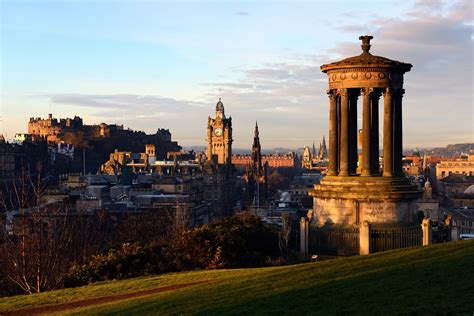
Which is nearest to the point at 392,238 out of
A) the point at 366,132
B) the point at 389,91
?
the point at 366,132

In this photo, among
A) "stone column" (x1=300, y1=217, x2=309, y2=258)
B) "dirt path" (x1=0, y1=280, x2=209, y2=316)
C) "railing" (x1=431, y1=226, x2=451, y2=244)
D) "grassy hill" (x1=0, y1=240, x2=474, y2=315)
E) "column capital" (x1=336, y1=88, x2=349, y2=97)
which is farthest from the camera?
"railing" (x1=431, y1=226, x2=451, y2=244)

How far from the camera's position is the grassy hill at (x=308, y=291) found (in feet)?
49.8

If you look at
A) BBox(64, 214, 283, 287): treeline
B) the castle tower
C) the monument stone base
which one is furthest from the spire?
BBox(64, 214, 283, 287): treeline

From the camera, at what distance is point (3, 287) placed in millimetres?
31547

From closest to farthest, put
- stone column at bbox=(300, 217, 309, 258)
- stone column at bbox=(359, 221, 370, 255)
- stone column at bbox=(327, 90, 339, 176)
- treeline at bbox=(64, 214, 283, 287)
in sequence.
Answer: stone column at bbox=(359, 221, 370, 255) → treeline at bbox=(64, 214, 283, 287) → stone column at bbox=(300, 217, 309, 258) → stone column at bbox=(327, 90, 339, 176)

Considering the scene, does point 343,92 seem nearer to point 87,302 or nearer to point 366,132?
point 366,132

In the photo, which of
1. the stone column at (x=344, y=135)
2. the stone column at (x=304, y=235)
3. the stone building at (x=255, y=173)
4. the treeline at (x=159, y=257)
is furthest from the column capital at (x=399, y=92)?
the stone building at (x=255, y=173)

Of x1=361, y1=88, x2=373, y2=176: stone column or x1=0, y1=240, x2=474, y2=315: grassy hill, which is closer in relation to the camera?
x1=0, y1=240, x2=474, y2=315: grassy hill

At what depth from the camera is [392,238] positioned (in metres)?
27.5

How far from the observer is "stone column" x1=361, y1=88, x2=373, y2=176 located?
28.8 m

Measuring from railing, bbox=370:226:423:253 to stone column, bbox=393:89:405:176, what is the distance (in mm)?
2765

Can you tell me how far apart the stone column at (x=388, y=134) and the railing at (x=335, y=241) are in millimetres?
3059

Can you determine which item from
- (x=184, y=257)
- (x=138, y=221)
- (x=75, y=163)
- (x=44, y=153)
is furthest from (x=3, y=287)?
(x=75, y=163)

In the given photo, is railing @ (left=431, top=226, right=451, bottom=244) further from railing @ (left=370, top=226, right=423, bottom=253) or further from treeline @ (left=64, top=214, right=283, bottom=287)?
treeline @ (left=64, top=214, right=283, bottom=287)
